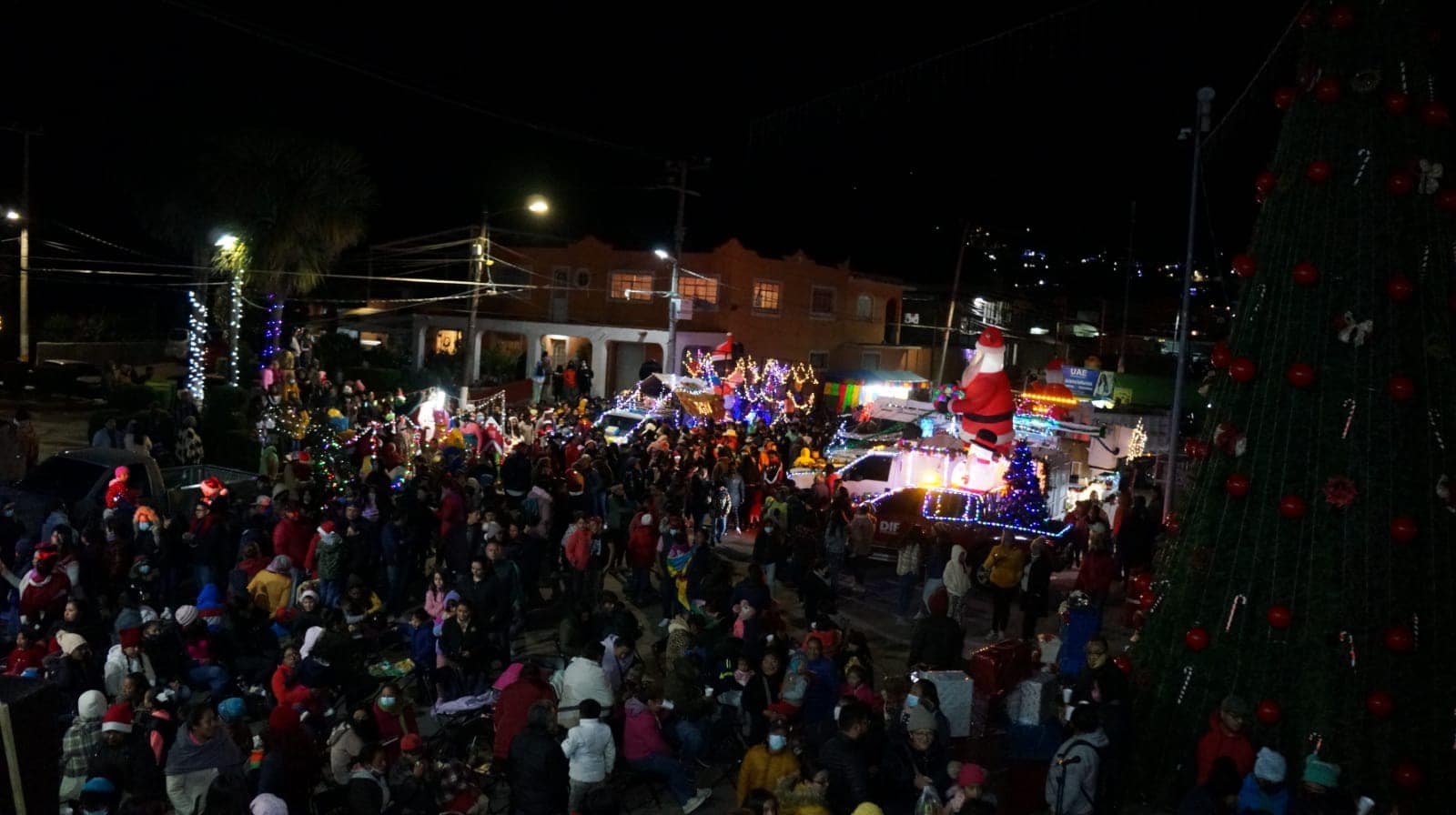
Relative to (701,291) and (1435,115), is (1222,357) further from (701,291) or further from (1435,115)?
(701,291)

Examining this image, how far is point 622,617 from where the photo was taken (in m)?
9.59

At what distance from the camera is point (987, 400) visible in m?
14.2

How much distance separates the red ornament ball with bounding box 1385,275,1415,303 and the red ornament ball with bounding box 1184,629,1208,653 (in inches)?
107

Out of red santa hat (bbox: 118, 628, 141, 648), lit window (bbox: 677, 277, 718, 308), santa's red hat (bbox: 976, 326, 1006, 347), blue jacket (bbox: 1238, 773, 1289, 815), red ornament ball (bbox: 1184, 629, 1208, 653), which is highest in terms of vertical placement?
lit window (bbox: 677, 277, 718, 308)

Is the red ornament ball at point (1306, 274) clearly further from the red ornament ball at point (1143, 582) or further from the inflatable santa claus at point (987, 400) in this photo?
the inflatable santa claus at point (987, 400)

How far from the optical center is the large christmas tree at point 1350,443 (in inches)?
302

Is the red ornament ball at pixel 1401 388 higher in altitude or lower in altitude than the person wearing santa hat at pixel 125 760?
higher

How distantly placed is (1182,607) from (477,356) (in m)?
30.3

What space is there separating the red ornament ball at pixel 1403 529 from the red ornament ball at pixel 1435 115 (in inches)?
108

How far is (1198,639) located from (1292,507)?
1.19 metres

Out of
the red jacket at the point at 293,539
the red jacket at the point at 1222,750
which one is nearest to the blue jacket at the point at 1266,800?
the red jacket at the point at 1222,750

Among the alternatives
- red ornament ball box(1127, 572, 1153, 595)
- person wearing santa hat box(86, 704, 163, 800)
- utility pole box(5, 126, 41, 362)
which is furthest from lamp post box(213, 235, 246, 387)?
red ornament ball box(1127, 572, 1153, 595)

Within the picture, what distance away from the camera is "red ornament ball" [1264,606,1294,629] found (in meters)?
7.82

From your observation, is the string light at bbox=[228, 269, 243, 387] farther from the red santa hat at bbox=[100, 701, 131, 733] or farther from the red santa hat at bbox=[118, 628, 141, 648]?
the red santa hat at bbox=[100, 701, 131, 733]
